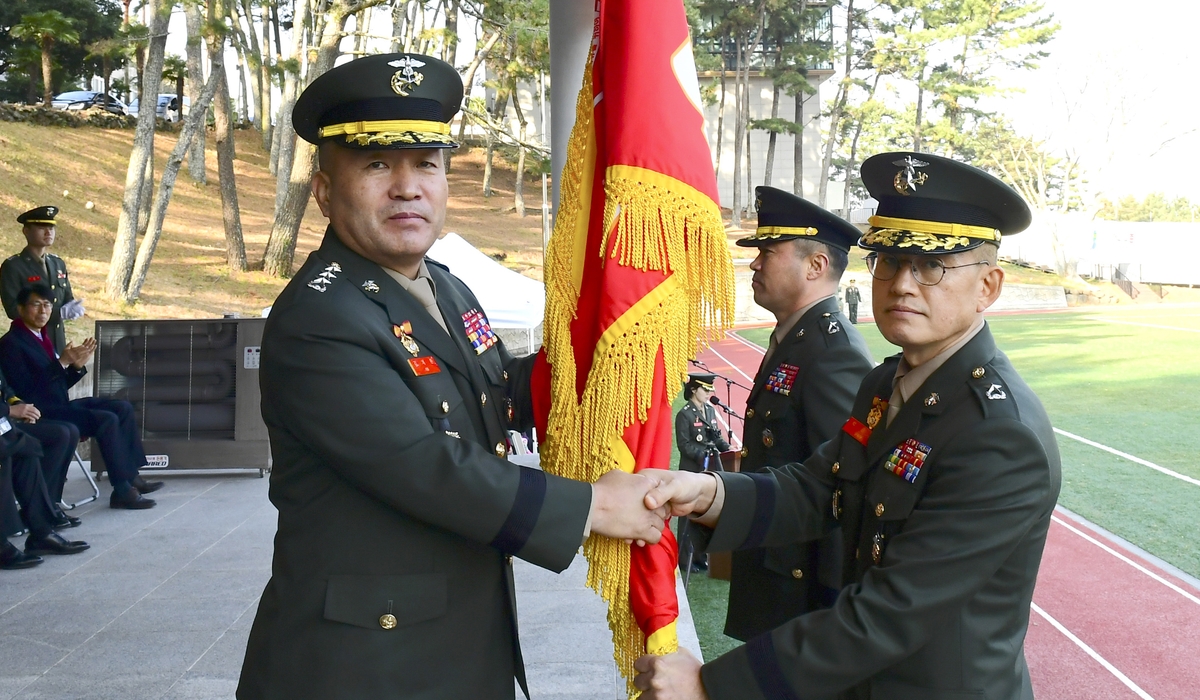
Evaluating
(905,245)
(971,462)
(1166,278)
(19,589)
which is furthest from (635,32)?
(1166,278)

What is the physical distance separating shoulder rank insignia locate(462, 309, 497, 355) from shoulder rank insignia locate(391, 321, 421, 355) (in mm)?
A: 269

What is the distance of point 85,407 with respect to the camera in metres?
7.43

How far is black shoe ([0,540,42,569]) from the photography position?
5.67m

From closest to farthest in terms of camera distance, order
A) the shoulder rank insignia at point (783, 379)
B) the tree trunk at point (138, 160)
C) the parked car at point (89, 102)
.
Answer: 1. the shoulder rank insignia at point (783, 379)
2. the tree trunk at point (138, 160)
3. the parked car at point (89, 102)

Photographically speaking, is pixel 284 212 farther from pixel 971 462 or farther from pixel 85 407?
pixel 971 462

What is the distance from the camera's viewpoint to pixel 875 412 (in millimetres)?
2242

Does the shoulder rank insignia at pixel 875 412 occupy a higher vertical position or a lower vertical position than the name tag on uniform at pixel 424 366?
lower

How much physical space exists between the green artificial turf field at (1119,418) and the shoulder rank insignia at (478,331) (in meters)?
2.98

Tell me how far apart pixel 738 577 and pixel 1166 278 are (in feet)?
134

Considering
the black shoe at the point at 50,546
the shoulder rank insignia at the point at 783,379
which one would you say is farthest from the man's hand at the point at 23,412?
the shoulder rank insignia at the point at 783,379

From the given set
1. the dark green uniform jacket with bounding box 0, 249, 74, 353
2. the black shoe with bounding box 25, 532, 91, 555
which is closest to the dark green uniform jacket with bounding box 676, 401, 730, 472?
the black shoe with bounding box 25, 532, 91, 555

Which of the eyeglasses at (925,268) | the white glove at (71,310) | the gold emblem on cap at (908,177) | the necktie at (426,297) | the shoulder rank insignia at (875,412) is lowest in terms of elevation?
the white glove at (71,310)

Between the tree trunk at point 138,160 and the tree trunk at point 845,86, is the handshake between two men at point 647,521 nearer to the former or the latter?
the tree trunk at point 138,160

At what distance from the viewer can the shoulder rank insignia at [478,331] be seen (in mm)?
2412
